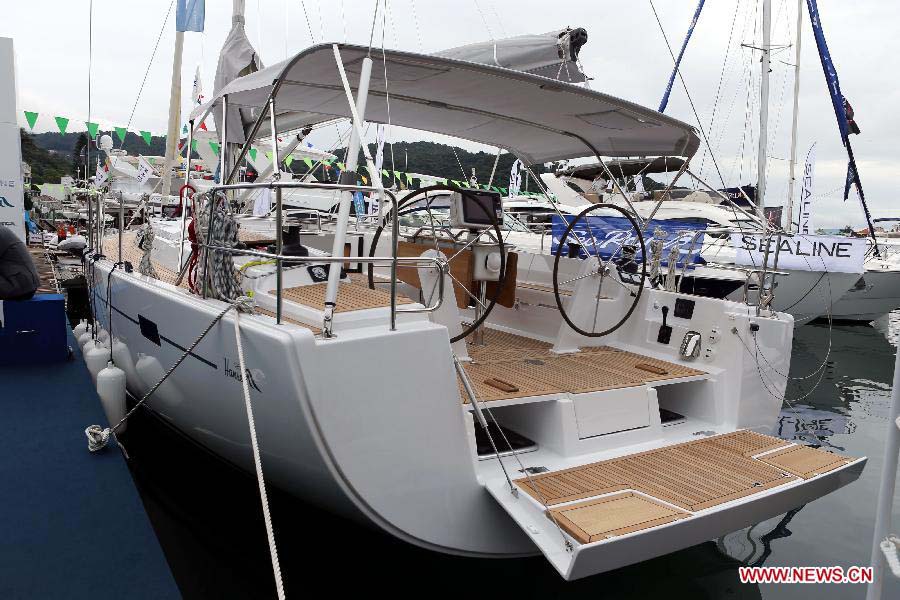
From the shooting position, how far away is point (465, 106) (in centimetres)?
424

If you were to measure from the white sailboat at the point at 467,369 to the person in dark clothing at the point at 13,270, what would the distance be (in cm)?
79

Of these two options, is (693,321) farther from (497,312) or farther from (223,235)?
(223,235)

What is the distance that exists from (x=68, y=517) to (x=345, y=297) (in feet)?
5.30

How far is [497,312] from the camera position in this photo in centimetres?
524

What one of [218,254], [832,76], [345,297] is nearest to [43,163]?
[832,76]

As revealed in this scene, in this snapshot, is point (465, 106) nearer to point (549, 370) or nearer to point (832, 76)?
point (549, 370)

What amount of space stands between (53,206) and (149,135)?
1752cm

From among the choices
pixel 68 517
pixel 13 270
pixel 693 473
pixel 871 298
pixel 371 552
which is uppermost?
pixel 13 270

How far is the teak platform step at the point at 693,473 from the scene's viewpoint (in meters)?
2.65

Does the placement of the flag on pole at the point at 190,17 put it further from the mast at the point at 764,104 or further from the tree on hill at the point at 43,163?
the tree on hill at the point at 43,163

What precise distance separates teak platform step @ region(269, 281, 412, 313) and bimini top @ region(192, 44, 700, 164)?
0.93 metres

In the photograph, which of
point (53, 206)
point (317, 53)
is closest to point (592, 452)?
point (317, 53)

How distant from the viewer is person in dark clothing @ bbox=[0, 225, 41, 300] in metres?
5.09

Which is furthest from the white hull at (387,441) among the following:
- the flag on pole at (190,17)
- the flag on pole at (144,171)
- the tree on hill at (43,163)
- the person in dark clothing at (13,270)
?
the tree on hill at (43,163)
